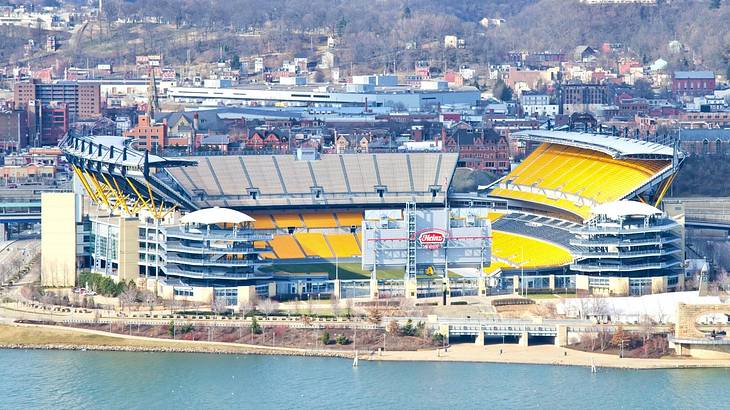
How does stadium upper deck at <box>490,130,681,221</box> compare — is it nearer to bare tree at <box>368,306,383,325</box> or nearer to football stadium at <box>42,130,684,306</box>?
football stadium at <box>42,130,684,306</box>

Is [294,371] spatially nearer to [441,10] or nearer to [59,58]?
[59,58]

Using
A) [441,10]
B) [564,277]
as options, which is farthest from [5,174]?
[441,10]

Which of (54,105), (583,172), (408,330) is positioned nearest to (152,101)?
(54,105)

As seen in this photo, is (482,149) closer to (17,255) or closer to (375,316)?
(17,255)

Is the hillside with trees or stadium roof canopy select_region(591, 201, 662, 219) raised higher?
the hillside with trees

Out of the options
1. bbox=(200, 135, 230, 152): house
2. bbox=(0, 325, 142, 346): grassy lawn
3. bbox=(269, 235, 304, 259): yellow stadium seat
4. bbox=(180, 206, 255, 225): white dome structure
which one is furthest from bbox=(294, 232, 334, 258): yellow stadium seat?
bbox=(200, 135, 230, 152): house

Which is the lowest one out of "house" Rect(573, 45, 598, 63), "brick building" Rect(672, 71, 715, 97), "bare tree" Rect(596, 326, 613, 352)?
"bare tree" Rect(596, 326, 613, 352)

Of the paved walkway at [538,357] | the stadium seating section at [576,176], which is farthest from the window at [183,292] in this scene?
the stadium seating section at [576,176]
